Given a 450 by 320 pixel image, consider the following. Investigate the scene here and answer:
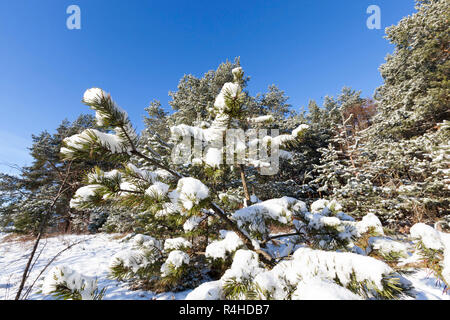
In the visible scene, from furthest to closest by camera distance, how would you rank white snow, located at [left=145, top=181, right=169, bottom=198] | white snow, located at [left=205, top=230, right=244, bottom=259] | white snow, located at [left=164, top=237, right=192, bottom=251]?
white snow, located at [left=164, top=237, right=192, bottom=251]
white snow, located at [left=205, top=230, right=244, bottom=259]
white snow, located at [left=145, top=181, right=169, bottom=198]

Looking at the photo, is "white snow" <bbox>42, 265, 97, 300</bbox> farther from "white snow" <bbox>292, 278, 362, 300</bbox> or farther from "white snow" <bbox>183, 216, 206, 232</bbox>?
"white snow" <bbox>292, 278, 362, 300</bbox>

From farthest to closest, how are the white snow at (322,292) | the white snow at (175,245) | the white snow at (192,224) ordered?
the white snow at (175,245)
the white snow at (192,224)
the white snow at (322,292)

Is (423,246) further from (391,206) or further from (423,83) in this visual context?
(423,83)

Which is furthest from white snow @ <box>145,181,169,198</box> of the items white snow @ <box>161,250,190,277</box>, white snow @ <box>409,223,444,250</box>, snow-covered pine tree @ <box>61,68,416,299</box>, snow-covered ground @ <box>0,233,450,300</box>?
snow-covered ground @ <box>0,233,450,300</box>

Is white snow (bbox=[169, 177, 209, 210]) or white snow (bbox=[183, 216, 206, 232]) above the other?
white snow (bbox=[169, 177, 209, 210])

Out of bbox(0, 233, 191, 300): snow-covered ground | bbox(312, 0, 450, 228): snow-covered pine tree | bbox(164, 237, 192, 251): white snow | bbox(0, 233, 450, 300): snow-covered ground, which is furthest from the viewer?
bbox(312, 0, 450, 228): snow-covered pine tree

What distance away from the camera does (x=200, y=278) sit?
3.41m

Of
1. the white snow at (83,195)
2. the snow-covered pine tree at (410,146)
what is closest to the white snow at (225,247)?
the white snow at (83,195)

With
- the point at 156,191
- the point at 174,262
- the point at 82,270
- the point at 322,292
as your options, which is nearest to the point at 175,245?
the point at 174,262

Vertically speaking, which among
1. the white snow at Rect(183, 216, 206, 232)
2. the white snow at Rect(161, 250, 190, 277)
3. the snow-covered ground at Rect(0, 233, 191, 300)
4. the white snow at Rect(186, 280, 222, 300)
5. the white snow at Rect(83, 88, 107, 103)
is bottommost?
the snow-covered ground at Rect(0, 233, 191, 300)

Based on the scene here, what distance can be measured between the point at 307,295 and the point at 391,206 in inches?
355

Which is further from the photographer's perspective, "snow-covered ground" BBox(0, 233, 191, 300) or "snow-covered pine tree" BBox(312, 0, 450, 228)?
"snow-covered pine tree" BBox(312, 0, 450, 228)

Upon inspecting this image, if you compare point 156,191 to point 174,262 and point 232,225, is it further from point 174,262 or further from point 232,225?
point 174,262

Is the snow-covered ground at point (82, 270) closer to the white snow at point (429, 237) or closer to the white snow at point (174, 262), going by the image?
the white snow at point (174, 262)
